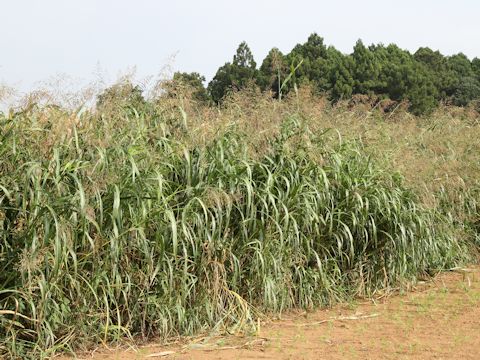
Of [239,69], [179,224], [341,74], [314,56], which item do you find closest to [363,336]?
[179,224]

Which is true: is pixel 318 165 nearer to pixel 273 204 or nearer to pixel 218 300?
pixel 273 204

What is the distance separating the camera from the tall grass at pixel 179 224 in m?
3.97

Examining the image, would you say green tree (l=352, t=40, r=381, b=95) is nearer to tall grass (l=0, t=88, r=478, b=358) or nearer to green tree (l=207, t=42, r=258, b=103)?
green tree (l=207, t=42, r=258, b=103)

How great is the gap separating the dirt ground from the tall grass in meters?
0.18

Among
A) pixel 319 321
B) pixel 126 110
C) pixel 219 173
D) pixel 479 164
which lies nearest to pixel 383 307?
pixel 319 321

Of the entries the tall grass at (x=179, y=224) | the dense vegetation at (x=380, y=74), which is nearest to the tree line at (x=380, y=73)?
the dense vegetation at (x=380, y=74)

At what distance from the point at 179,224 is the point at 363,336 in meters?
1.63

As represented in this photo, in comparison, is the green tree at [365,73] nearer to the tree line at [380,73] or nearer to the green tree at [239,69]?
the tree line at [380,73]

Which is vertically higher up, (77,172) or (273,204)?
(77,172)

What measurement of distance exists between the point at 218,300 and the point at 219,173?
99 centimetres

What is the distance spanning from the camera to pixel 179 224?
4.62 meters

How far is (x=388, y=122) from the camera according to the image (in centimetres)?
902

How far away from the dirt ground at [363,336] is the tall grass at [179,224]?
0.60 feet

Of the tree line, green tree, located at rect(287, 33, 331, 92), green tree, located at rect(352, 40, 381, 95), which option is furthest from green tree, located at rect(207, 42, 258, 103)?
green tree, located at rect(352, 40, 381, 95)
